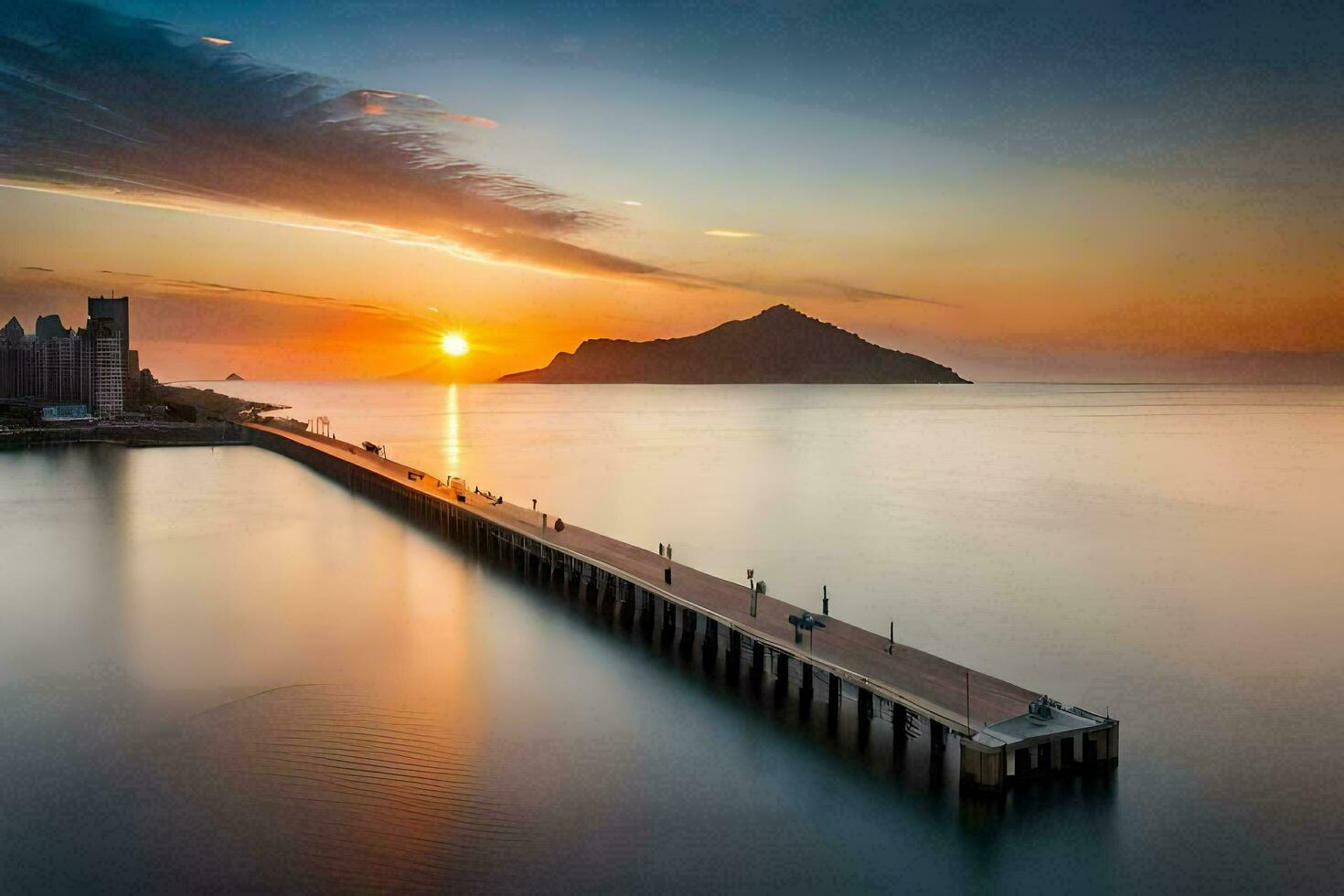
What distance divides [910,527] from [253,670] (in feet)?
106

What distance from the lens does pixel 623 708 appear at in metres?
21.9

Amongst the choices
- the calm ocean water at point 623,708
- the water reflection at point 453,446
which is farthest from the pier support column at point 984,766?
the water reflection at point 453,446

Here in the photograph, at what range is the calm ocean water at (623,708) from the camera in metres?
15.4

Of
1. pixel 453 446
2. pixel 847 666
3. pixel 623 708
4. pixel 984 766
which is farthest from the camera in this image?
pixel 453 446

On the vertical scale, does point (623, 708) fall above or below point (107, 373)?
below

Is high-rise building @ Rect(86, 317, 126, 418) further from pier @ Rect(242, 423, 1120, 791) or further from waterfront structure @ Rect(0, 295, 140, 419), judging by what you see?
pier @ Rect(242, 423, 1120, 791)

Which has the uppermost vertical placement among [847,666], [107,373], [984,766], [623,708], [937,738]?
[107,373]

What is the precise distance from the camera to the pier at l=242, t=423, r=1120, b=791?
54.8 feet

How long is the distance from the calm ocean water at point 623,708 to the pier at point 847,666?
25.6 inches

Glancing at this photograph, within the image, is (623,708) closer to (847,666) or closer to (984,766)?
(847,666)

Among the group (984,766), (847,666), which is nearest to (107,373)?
(847,666)

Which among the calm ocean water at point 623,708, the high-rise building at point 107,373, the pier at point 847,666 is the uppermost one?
the high-rise building at point 107,373

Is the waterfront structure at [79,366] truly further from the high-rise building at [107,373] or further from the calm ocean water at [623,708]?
the calm ocean water at [623,708]

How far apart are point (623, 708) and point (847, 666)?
543cm
